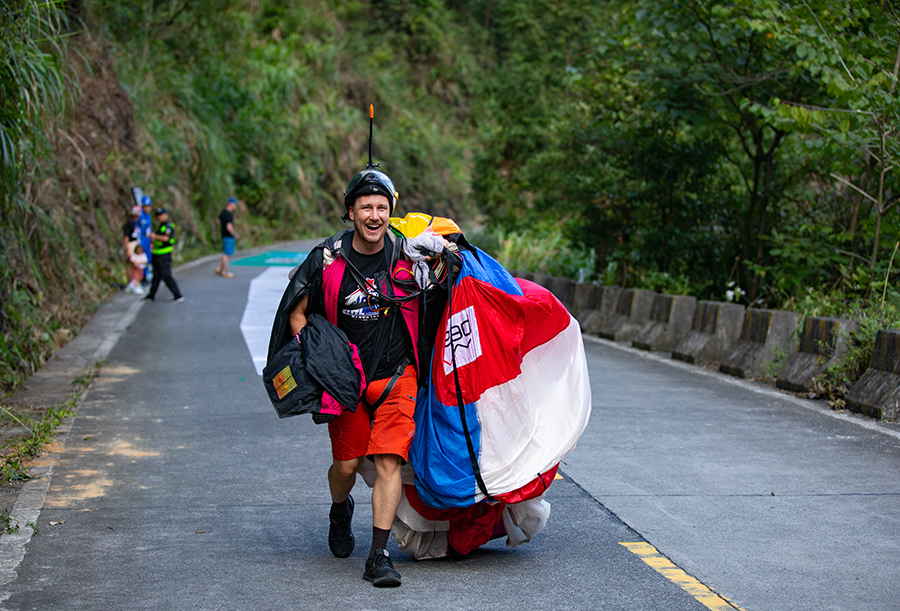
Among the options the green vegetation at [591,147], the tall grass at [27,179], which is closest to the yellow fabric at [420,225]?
the tall grass at [27,179]

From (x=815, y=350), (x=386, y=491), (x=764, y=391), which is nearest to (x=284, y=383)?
(x=386, y=491)

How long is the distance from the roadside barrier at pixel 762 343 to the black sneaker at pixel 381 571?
22.2 feet

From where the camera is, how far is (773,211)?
13.6 metres

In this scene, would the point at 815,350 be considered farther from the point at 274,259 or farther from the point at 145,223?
the point at 274,259

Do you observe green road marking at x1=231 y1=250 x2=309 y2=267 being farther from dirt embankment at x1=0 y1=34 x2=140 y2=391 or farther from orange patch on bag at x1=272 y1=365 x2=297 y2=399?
orange patch on bag at x1=272 y1=365 x2=297 y2=399

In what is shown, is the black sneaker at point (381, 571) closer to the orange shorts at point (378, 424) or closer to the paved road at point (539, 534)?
the paved road at point (539, 534)

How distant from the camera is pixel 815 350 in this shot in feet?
31.2

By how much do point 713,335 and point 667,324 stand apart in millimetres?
1275

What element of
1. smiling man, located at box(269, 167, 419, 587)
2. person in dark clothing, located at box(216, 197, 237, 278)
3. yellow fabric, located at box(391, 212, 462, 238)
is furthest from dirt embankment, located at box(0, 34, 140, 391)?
yellow fabric, located at box(391, 212, 462, 238)

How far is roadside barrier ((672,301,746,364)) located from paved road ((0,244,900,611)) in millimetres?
1996

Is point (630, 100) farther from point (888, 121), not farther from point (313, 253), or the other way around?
point (313, 253)

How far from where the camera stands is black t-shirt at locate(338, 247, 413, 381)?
4645mm

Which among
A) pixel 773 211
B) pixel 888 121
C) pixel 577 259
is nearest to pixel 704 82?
pixel 773 211

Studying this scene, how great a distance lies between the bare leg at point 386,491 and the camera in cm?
443
